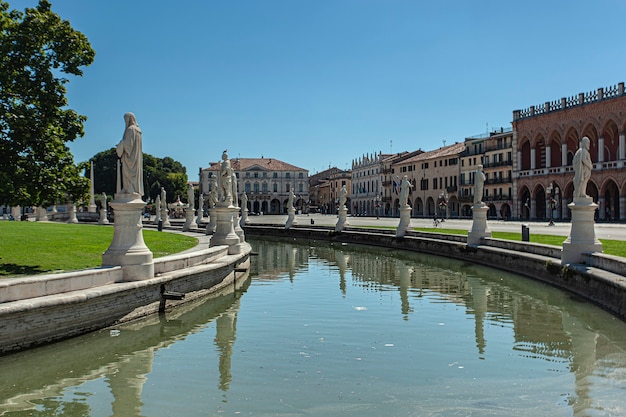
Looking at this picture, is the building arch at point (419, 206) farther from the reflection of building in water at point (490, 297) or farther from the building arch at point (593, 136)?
the reflection of building in water at point (490, 297)

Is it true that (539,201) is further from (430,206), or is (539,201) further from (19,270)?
(19,270)

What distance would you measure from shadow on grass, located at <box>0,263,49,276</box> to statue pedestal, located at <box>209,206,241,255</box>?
7.60 m

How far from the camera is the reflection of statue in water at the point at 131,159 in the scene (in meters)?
12.9

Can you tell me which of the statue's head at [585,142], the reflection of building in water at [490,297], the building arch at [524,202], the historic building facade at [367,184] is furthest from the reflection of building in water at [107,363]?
the historic building facade at [367,184]

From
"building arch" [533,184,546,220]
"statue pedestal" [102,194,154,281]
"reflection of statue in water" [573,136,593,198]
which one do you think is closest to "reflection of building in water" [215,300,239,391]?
"statue pedestal" [102,194,154,281]

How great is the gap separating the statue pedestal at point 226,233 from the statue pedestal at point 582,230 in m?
11.4

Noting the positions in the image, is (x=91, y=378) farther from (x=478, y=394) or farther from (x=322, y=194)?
(x=322, y=194)

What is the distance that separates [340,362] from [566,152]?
62171 mm

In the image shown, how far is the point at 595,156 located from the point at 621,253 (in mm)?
49490

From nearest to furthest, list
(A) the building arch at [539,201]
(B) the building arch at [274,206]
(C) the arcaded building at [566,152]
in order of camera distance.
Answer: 1. (C) the arcaded building at [566,152]
2. (A) the building arch at [539,201]
3. (B) the building arch at [274,206]

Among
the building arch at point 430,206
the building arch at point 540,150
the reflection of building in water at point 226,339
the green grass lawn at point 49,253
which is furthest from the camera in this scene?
the building arch at point 430,206

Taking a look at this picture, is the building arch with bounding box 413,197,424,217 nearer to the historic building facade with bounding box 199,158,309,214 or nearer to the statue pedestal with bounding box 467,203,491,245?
the historic building facade with bounding box 199,158,309,214

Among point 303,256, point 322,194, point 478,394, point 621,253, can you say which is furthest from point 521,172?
point 322,194

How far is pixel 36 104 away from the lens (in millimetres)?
15805
